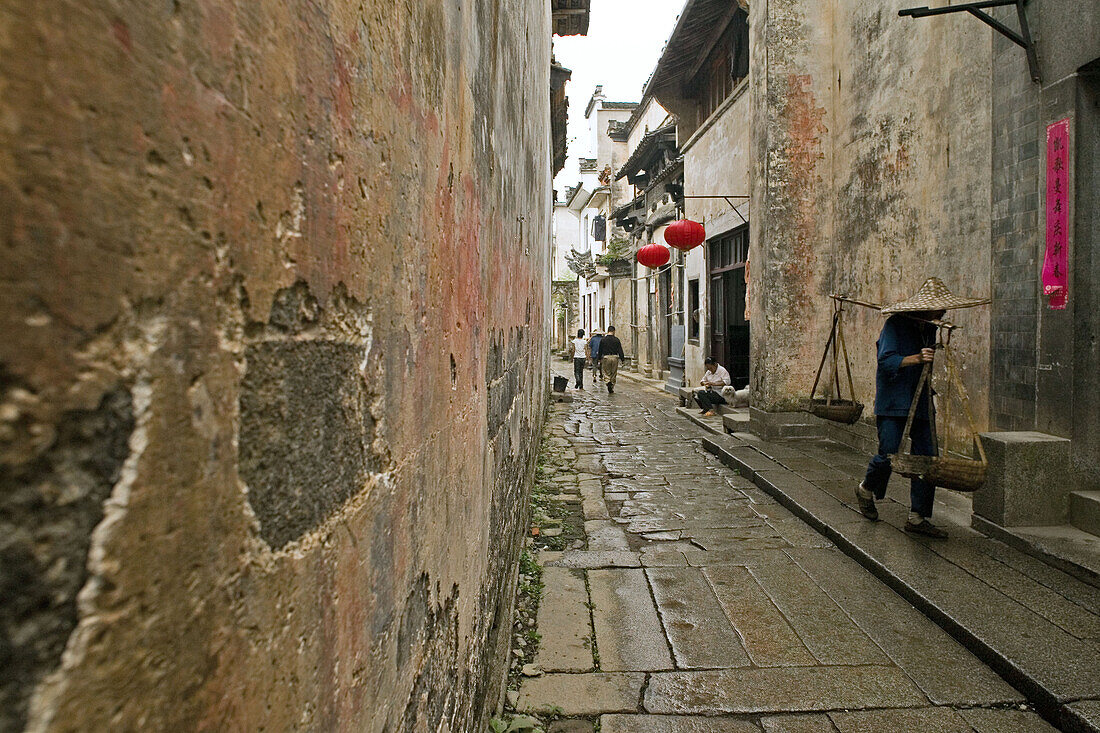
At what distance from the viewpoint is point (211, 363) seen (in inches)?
25.5

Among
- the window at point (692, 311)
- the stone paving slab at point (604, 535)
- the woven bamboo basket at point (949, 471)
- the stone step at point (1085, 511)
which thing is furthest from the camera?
the window at point (692, 311)

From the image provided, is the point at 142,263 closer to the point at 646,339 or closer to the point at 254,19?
the point at 254,19

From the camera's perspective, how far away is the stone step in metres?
4.10

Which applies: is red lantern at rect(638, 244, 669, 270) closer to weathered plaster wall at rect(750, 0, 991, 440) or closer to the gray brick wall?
weathered plaster wall at rect(750, 0, 991, 440)

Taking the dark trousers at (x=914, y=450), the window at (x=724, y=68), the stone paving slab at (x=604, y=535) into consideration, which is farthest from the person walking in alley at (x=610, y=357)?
the dark trousers at (x=914, y=450)

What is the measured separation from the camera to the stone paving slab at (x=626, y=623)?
10.5 ft

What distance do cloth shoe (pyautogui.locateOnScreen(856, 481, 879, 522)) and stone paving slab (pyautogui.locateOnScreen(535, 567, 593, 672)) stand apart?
2.19m

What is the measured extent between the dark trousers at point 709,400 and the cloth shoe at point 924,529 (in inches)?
249

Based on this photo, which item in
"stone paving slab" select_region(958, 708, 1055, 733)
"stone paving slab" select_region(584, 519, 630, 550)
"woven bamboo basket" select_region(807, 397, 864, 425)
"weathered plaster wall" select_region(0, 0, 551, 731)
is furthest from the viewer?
"woven bamboo basket" select_region(807, 397, 864, 425)

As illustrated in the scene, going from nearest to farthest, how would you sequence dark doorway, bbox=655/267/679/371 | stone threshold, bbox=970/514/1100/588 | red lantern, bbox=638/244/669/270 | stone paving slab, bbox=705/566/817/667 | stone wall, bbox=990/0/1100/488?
stone paving slab, bbox=705/566/817/667, stone threshold, bbox=970/514/1100/588, stone wall, bbox=990/0/1100/488, red lantern, bbox=638/244/669/270, dark doorway, bbox=655/267/679/371

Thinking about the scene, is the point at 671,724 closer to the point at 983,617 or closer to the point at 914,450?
the point at 983,617

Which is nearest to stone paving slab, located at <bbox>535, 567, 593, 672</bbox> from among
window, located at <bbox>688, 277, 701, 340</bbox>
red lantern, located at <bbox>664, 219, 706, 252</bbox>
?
red lantern, located at <bbox>664, 219, 706, 252</bbox>

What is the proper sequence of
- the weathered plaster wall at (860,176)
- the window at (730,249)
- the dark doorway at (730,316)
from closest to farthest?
the weathered plaster wall at (860,176), the window at (730,249), the dark doorway at (730,316)

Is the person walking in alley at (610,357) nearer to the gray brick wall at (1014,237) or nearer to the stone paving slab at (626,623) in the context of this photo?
the gray brick wall at (1014,237)
